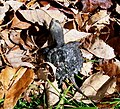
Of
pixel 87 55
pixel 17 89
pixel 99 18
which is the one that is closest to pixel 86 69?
pixel 87 55

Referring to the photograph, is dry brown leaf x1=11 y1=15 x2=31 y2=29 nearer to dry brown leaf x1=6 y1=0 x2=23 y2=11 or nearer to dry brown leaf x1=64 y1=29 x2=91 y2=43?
dry brown leaf x1=6 y1=0 x2=23 y2=11

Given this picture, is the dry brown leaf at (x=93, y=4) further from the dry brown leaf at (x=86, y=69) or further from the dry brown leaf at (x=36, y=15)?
the dry brown leaf at (x=86, y=69)

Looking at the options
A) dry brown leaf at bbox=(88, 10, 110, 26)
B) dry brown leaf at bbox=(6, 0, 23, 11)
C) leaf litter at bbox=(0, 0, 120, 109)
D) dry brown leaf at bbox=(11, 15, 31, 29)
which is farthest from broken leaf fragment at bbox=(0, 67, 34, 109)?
dry brown leaf at bbox=(88, 10, 110, 26)

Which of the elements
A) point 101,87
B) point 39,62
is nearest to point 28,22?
point 39,62

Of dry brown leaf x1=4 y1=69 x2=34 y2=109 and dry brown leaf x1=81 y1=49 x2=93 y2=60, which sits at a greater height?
dry brown leaf x1=81 y1=49 x2=93 y2=60

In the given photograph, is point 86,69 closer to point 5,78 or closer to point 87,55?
point 87,55

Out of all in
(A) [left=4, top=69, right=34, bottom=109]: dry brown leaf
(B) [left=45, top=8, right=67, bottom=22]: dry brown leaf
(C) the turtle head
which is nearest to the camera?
(A) [left=4, top=69, right=34, bottom=109]: dry brown leaf

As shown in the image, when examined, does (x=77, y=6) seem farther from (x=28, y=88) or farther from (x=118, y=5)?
(x=28, y=88)

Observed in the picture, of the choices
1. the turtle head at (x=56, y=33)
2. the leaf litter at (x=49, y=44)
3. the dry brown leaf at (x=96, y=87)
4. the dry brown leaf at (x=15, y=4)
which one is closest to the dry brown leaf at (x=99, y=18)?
the leaf litter at (x=49, y=44)

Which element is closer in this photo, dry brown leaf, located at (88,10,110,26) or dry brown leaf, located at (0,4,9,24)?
dry brown leaf, located at (0,4,9,24)
